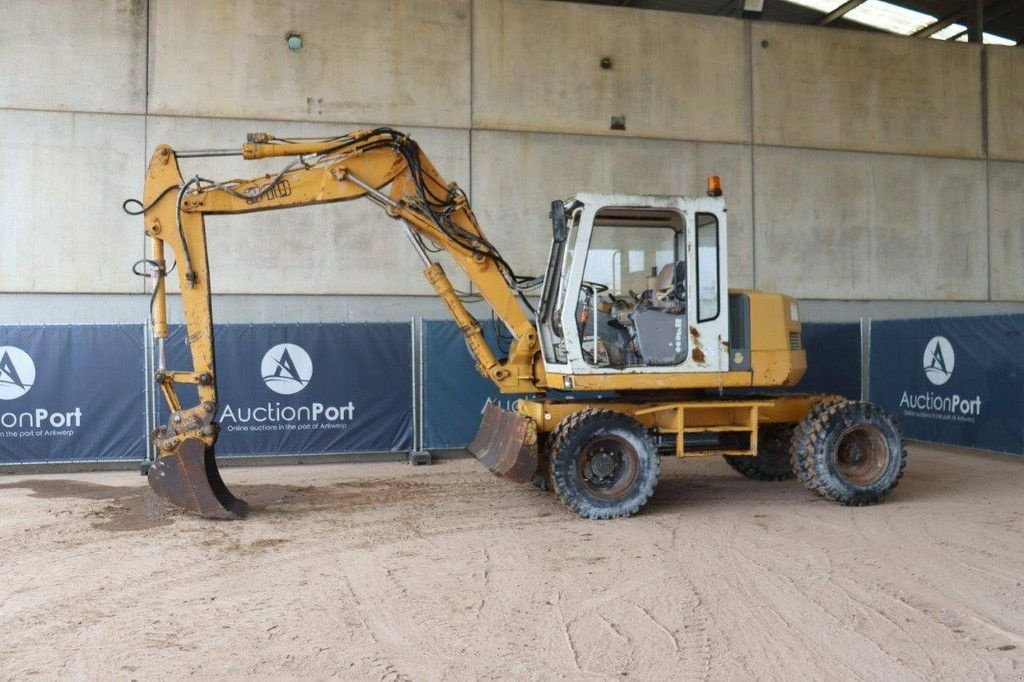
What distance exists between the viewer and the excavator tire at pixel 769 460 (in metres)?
9.34

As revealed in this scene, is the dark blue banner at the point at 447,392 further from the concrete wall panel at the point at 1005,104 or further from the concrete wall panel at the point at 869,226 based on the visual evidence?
the concrete wall panel at the point at 1005,104

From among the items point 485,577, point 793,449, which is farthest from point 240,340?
point 793,449

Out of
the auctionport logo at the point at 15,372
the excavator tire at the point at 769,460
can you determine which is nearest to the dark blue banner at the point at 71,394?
the auctionport logo at the point at 15,372

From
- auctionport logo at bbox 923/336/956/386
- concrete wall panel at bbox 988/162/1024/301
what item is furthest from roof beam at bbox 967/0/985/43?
auctionport logo at bbox 923/336/956/386

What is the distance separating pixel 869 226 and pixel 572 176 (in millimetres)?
5317

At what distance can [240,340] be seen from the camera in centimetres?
1064

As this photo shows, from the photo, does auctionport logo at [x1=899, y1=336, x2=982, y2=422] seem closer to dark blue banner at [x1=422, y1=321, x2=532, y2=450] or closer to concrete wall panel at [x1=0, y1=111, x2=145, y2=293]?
dark blue banner at [x1=422, y1=321, x2=532, y2=450]

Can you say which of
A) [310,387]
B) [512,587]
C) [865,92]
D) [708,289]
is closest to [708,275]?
[708,289]

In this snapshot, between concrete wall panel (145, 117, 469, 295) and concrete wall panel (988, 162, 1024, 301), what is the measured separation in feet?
30.9

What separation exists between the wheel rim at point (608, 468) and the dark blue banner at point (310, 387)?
4.18 metres

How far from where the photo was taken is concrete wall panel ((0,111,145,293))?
1117 cm

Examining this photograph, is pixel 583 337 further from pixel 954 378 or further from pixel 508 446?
pixel 954 378

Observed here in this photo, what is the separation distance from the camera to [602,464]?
755 cm

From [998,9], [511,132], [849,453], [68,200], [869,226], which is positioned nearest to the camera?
[849,453]
